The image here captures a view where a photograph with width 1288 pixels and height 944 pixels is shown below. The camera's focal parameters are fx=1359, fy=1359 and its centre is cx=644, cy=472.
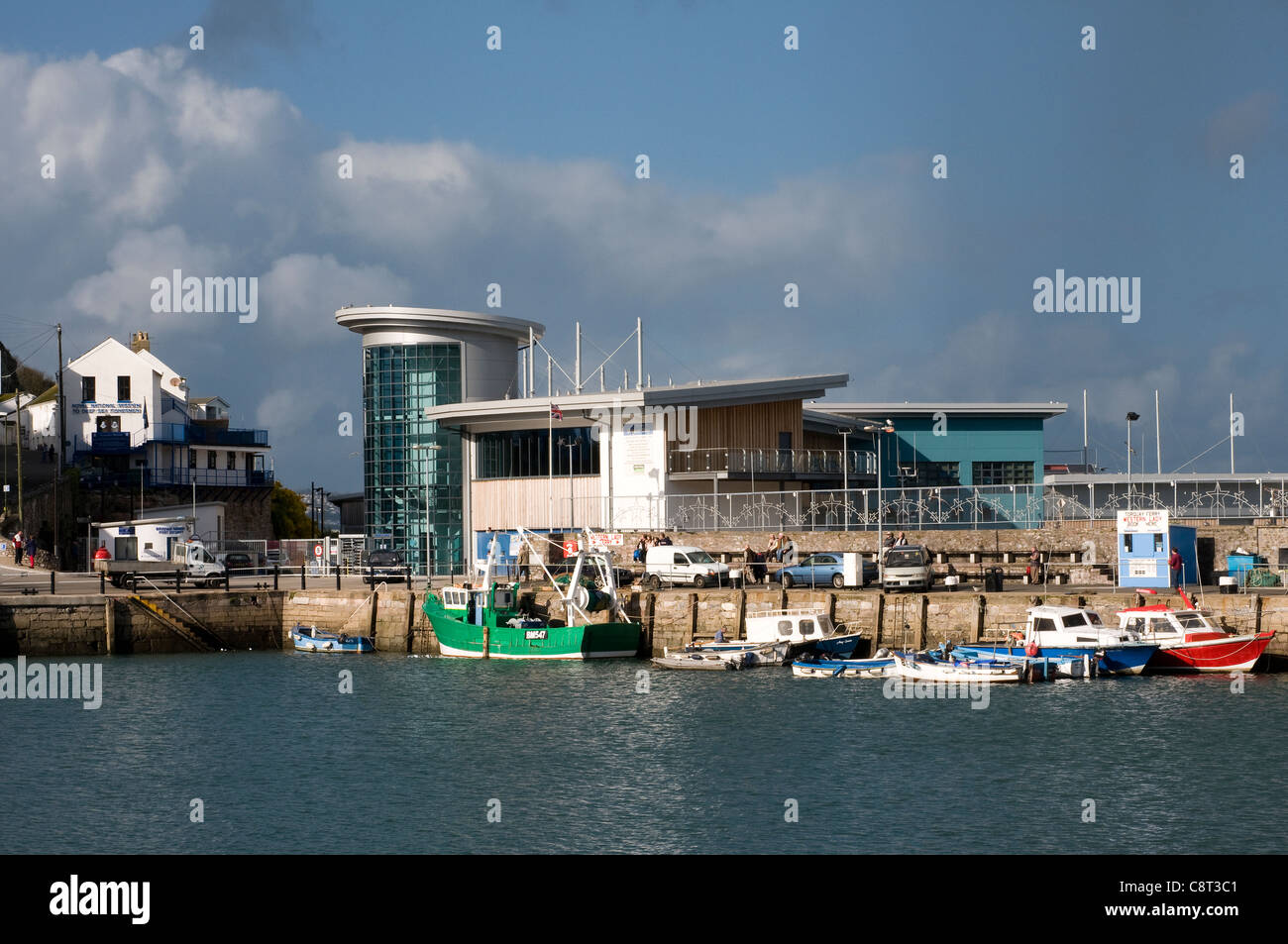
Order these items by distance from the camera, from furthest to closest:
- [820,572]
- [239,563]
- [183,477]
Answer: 1. [183,477]
2. [239,563]
3. [820,572]

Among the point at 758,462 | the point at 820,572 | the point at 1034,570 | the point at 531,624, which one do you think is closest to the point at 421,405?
the point at 758,462

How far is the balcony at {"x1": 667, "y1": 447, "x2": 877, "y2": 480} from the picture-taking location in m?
60.4

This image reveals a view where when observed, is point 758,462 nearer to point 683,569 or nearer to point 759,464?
point 759,464

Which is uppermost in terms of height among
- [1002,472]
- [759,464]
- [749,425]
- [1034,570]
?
[749,425]

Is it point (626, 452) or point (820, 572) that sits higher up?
point (626, 452)

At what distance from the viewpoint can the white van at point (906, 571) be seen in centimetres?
4662

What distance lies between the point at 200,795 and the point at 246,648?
25.8m

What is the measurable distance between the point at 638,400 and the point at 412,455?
16.2m

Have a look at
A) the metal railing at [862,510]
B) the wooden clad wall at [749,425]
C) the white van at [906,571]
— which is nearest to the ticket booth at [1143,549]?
the white van at [906,571]

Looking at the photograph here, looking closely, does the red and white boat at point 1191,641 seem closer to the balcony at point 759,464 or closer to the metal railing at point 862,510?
the metal railing at point 862,510

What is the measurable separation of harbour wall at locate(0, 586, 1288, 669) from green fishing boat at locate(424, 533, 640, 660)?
0.79 metres

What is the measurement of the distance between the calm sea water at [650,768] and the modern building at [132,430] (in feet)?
143

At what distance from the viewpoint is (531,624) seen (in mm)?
48906
